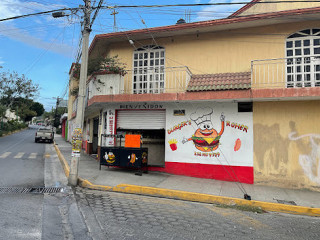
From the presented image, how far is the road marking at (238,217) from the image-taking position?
15.7ft

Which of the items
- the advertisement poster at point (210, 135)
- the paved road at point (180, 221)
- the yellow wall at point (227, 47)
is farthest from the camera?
the yellow wall at point (227, 47)

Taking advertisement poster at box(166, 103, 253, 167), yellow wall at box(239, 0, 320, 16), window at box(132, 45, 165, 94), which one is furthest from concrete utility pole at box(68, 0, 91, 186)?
yellow wall at box(239, 0, 320, 16)

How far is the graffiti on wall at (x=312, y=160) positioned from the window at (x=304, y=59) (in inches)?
76.5

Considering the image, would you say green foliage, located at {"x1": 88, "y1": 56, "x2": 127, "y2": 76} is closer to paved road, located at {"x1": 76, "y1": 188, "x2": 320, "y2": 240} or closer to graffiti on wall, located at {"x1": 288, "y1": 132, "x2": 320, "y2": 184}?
paved road, located at {"x1": 76, "y1": 188, "x2": 320, "y2": 240}

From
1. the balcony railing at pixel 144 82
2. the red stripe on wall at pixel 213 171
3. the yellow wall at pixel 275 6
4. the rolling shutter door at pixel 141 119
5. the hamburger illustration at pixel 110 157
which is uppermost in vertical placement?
the yellow wall at pixel 275 6

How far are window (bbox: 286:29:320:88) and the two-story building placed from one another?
0.11 feet

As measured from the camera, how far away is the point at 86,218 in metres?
4.63

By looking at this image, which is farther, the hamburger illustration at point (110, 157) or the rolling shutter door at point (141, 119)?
the rolling shutter door at point (141, 119)

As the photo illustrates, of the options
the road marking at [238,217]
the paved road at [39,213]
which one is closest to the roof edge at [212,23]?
the paved road at [39,213]

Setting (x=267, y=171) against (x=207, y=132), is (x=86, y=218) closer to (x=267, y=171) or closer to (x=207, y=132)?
(x=207, y=132)

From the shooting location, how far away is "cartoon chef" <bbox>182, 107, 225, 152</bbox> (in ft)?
29.5

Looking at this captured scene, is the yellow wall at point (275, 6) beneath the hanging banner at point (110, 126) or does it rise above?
above

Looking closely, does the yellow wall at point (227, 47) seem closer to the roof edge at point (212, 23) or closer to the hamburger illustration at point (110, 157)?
the roof edge at point (212, 23)

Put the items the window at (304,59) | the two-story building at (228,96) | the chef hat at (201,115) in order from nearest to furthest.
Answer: the two-story building at (228,96), the window at (304,59), the chef hat at (201,115)
